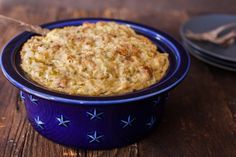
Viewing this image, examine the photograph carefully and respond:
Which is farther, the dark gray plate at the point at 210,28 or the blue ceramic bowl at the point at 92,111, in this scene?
the dark gray plate at the point at 210,28

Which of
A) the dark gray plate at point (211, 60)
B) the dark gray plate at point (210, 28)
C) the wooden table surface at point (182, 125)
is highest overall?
the dark gray plate at point (210, 28)

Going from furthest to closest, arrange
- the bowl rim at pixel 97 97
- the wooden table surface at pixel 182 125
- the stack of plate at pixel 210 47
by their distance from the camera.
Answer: the stack of plate at pixel 210 47, the wooden table surface at pixel 182 125, the bowl rim at pixel 97 97

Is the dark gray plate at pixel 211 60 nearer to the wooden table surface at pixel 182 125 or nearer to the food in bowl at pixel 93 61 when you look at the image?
the wooden table surface at pixel 182 125

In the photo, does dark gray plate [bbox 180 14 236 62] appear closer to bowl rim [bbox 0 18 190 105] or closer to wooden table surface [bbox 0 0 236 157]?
wooden table surface [bbox 0 0 236 157]

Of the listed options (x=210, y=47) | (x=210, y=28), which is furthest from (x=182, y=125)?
(x=210, y=28)

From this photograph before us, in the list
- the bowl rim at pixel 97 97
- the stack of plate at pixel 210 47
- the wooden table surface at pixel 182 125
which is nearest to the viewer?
the bowl rim at pixel 97 97

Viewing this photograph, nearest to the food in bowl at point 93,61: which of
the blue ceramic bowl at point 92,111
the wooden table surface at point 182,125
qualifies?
the blue ceramic bowl at point 92,111

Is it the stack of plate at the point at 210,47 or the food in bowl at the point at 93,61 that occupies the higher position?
the stack of plate at the point at 210,47

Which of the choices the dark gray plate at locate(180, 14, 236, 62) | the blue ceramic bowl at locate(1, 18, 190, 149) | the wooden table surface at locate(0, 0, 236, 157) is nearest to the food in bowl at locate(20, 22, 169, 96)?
the blue ceramic bowl at locate(1, 18, 190, 149)
